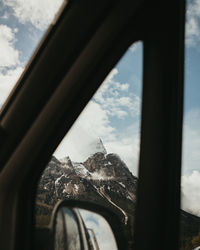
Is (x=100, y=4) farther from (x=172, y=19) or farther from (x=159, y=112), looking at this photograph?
(x=159, y=112)

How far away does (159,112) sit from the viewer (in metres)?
1.99

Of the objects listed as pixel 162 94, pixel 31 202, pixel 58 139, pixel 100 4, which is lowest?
pixel 31 202

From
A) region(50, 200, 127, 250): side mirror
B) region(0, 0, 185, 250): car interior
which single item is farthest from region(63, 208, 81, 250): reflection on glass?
region(0, 0, 185, 250): car interior

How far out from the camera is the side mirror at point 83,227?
2420 millimetres

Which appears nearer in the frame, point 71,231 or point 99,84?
point 99,84

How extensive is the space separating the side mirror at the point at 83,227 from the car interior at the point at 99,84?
0.30m

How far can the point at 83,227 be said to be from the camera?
8.58ft

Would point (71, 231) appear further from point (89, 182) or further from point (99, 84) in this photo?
point (99, 84)

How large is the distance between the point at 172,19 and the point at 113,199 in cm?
165

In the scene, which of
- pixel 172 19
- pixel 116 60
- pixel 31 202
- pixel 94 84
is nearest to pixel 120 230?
pixel 31 202

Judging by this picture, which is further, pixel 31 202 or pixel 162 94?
pixel 31 202

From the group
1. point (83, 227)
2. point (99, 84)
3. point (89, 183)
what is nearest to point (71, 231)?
point (83, 227)

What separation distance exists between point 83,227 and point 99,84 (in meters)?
1.49

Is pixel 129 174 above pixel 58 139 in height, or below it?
below
